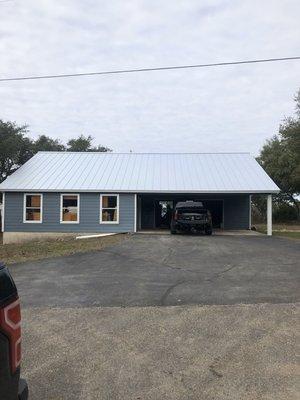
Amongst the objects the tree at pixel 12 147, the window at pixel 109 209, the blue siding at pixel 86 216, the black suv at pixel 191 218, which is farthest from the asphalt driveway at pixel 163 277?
the tree at pixel 12 147

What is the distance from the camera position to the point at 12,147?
121 ft

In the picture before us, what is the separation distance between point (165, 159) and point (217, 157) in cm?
351

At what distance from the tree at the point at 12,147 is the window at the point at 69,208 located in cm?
1266

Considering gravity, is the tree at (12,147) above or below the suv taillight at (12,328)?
above

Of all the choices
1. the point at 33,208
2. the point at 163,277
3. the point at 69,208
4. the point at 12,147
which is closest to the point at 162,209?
the point at 69,208

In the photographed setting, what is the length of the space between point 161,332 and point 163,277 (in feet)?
15.3

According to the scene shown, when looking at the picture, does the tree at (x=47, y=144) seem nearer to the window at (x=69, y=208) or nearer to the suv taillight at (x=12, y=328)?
the window at (x=69, y=208)

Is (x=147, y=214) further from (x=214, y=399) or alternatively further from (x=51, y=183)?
(x=214, y=399)

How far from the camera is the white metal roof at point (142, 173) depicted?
A: 1017 inches

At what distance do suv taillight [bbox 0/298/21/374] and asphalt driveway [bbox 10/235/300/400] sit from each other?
1.97 metres

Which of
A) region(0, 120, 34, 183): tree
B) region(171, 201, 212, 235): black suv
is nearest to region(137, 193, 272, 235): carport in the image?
region(171, 201, 212, 235): black suv

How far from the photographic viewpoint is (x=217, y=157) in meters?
31.6

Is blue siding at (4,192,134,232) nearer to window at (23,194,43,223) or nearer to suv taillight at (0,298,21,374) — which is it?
window at (23,194,43,223)

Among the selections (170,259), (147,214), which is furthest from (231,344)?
(147,214)
